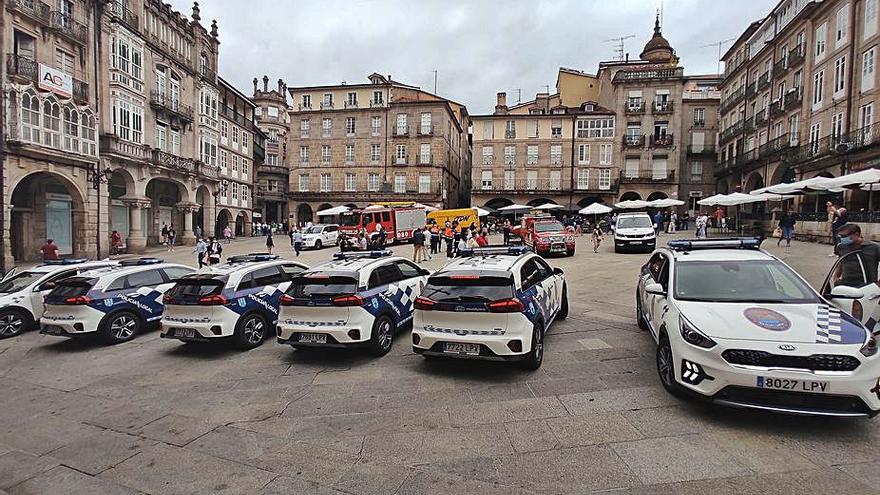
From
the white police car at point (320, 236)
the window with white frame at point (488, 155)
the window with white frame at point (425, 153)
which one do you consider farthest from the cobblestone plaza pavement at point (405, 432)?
the window with white frame at point (488, 155)

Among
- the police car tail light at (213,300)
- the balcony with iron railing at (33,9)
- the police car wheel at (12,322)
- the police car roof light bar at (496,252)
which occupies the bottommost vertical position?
the police car wheel at (12,322)

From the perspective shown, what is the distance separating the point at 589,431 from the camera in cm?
480

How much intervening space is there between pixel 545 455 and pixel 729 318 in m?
2.49

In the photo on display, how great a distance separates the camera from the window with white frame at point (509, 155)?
4859 centimetres

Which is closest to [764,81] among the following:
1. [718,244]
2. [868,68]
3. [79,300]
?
[868,68]

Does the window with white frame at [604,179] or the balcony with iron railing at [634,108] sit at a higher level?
the balcony with iron railing at [634,108]

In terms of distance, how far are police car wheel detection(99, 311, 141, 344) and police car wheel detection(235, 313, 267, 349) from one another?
323 cm

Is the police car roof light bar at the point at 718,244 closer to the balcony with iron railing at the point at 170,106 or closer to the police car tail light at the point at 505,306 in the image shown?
the police car tail light at the point at 505,306

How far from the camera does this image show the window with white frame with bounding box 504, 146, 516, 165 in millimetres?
48594

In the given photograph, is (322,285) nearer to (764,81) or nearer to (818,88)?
(818,88)

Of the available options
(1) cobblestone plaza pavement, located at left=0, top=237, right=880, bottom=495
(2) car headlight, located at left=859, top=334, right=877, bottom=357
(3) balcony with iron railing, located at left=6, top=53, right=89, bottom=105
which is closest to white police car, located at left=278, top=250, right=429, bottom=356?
(1) cobblestone plaza pavement, located at left=0, top=237, right=880, bottom=495

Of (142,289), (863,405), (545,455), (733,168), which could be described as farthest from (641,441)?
(733,168)

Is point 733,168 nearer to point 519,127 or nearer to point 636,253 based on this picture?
point 519,127

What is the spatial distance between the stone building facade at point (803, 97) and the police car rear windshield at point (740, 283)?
970 inches
